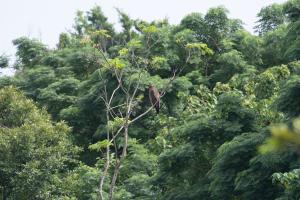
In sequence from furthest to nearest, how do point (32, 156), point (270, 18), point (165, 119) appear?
1. point (270, 18)
2. point (165, 119)
3. point (32, 156)

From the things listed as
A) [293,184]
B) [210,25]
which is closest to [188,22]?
[210,25]

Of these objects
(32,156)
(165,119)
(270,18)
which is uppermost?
(270,18)

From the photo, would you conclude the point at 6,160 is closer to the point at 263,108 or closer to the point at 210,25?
the point at 263,108

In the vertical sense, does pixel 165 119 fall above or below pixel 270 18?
below

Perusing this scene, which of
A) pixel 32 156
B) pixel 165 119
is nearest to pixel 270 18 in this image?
pixel 165 119

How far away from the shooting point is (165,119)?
458 inches

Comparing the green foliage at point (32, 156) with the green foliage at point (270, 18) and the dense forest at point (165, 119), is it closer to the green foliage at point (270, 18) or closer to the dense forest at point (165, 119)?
the dense forest at point (165, 119)

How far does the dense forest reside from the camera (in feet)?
21.9

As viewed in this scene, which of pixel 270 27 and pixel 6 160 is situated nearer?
pixel 6 160

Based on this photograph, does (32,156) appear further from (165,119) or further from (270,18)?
(270,18)

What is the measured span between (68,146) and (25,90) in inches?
204

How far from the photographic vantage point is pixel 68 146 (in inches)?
465

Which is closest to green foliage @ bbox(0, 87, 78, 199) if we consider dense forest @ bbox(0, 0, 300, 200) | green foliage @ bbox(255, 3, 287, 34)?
dense forest @ bbox(0, 0, 300, 200)

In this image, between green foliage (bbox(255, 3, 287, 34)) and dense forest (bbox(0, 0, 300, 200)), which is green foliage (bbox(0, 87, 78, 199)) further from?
green foliage (bbox(255, 3, 287, 34))
